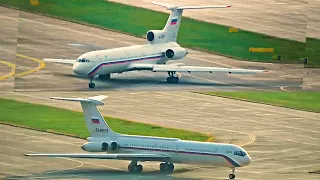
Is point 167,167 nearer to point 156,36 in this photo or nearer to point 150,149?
point 150,149

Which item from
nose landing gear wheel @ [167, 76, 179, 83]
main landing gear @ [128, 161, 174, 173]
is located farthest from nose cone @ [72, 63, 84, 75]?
main landing gear @ [128, 161, 174, 173]

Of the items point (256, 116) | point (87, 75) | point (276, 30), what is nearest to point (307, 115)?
point (256, 116)

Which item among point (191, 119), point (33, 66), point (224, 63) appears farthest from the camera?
point (191, 119)

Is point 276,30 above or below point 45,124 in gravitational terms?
above

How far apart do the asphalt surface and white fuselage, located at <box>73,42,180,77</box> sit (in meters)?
5.21

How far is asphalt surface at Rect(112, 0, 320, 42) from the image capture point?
141000mm

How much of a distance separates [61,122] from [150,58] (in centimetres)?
1182

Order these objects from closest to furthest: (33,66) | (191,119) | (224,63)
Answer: (33,66) → (224,63) → (191,119)

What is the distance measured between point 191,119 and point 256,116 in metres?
7.26

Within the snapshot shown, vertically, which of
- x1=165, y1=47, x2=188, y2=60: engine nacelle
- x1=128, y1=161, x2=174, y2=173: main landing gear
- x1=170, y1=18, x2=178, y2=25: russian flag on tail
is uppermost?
x1=170, y1=18, x2=178, y2=25: russian flag on tail

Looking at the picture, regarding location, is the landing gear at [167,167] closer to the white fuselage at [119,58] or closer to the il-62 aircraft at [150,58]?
the il-62 aircraft at [150,58]

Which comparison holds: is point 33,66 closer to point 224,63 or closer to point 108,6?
point 108,6

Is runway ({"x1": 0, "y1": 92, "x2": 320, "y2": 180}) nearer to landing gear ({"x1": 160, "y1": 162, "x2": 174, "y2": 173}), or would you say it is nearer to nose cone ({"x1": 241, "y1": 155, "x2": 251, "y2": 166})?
landing gear ({"x1": 160, "y1": 162, "x2": 174, "y2": 173})

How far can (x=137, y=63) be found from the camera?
148250mm
